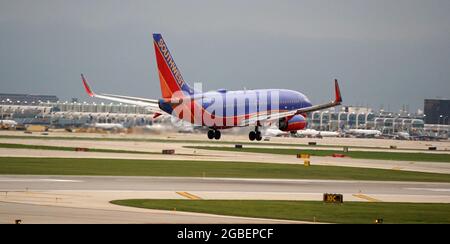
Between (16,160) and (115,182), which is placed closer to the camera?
(115,182)

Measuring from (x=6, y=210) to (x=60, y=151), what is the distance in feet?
211

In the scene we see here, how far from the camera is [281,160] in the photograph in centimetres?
10844

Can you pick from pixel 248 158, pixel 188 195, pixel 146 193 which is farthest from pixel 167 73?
pixel 188 195

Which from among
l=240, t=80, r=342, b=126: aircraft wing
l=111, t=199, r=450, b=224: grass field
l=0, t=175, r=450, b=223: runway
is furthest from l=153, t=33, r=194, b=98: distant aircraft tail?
l=111, t=199, r=450, b=224: grass field

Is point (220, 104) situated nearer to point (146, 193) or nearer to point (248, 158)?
point (248, 158)

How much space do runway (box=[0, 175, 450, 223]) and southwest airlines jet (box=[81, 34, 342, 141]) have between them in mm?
29540

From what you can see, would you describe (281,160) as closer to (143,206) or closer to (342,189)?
(342,189)

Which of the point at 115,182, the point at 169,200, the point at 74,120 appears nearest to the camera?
the point at 169,200

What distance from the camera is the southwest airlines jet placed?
4163 inches

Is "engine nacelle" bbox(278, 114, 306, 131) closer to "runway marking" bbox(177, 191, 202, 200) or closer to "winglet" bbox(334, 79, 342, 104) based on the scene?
"winglet" bbox(334, 79, 342, 104)

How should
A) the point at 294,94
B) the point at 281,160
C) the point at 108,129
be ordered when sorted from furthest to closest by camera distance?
the point at 108,129 → the point at 294,94 → the point at 281,160

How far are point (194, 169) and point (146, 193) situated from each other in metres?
25.4

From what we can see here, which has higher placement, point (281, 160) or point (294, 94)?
point (294, 94)
